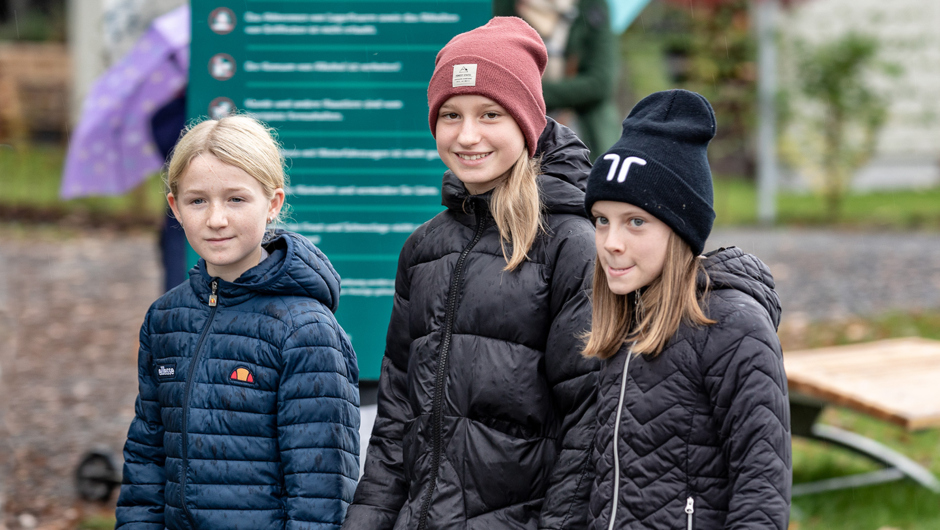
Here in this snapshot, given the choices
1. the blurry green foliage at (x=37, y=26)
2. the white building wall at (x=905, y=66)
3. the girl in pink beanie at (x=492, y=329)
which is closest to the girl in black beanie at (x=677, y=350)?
the girl in pink beanie at (x=492, y=329)

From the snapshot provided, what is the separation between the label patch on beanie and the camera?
2.50 metres

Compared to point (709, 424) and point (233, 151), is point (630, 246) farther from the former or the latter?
point (233, 151)

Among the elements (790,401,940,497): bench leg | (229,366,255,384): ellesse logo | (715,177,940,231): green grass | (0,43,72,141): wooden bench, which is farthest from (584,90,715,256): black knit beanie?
(0,43,72,141): wooden bench

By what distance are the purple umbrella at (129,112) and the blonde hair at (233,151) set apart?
6.49ft

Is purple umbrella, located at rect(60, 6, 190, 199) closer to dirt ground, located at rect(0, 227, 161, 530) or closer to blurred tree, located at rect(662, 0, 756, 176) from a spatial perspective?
dirt ground, located at rect(0, 227, 161, 530)

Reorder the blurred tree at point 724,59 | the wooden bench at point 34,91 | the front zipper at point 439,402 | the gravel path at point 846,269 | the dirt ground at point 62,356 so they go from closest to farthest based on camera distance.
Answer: the front zipper at point 439,402, the dirt ground at point 62,356, the gravel path at point 846,269, the blurred tree at point 724,59, the wooden bench at point 34,91

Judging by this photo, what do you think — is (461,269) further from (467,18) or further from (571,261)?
(467,18)

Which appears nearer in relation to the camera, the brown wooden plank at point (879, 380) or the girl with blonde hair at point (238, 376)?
the girl with blonde hair at point (238, 376)

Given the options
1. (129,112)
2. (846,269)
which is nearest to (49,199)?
(846,269)

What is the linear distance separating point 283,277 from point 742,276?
3.59ft

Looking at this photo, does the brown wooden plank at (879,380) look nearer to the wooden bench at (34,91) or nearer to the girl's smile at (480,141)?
the girl's smile at (480,141)

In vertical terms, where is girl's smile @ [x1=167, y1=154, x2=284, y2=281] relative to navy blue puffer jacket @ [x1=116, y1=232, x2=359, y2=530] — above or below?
above

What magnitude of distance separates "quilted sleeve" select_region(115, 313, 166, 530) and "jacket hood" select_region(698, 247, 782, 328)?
1.38 metres

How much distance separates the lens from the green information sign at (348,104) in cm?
350
